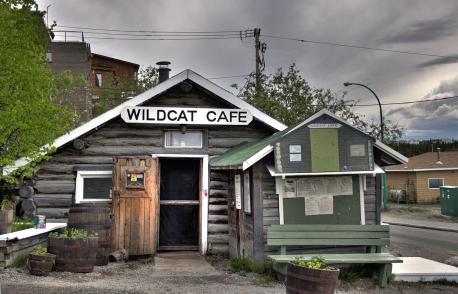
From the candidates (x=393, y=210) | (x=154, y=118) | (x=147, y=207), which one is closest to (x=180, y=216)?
(x=147, y=207)

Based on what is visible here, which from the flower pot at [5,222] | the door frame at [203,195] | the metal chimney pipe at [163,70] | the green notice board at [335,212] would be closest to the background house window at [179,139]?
the door frame at [203,195]

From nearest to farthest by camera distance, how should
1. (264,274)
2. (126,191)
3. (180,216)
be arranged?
1. (264,274)
2. (126,191)
3. (180,216)

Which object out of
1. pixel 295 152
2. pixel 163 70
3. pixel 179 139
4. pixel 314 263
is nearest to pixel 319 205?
pixel 295 152

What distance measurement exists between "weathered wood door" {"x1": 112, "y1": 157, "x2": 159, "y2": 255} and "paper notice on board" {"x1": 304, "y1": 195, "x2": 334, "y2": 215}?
3614 mm

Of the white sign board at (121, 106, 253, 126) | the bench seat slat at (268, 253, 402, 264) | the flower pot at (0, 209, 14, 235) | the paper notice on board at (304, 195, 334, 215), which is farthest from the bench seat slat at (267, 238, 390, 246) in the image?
the flower pot at (0, 209, 14, 235)

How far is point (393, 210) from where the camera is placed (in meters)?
32.1

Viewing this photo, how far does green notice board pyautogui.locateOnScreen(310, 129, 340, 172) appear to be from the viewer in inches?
375

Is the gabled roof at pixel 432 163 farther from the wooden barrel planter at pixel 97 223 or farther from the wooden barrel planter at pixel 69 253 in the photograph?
the wooden barrel planter at pixel 69 253

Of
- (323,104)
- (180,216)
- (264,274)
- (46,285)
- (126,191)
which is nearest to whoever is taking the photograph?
(46,285)

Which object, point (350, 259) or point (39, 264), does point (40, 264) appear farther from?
point (350, 259)

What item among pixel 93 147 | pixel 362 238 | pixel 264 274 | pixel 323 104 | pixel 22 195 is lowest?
pixel 264 274

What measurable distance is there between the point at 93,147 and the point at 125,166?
1070 mm

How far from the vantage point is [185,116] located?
11938 mm

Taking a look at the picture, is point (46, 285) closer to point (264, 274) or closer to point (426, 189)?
point (264, 274)
